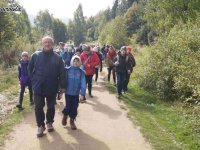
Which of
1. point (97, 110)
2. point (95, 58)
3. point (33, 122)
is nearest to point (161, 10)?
point (95, 58)

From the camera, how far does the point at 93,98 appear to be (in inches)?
542

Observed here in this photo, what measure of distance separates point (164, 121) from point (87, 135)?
3.15m

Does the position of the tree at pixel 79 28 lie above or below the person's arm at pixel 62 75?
above

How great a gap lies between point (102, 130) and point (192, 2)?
19611mm

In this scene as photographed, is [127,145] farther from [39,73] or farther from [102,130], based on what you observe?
[39,73]

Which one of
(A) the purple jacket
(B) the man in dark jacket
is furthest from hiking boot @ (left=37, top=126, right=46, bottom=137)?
(A) the purple jacket

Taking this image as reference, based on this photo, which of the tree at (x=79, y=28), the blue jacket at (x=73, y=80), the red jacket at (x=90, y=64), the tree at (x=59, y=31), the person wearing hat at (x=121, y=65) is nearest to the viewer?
the blue jacket at (x=73, y=80)

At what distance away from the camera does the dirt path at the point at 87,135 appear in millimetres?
7820

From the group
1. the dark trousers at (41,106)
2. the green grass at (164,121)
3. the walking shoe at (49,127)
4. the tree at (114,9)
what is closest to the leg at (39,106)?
the dark trousers at (41,106)

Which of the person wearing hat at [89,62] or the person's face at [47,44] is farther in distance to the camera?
the person wearing hat at [89,62]

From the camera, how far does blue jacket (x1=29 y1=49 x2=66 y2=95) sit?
810 cm

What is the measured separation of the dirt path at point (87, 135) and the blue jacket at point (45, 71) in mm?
1096

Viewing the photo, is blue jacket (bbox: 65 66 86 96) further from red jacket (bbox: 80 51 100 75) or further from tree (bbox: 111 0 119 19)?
tree (bbox: 111 0 119 19)

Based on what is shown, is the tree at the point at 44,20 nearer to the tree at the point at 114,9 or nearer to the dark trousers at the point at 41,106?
the tree at the point at 114,9
